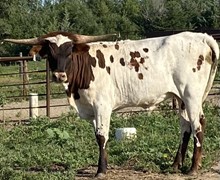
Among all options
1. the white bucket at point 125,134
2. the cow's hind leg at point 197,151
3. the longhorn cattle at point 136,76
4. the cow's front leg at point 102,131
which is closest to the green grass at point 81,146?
the white bucket at point 125,134

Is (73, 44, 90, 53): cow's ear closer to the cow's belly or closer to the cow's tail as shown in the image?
the cow's belly

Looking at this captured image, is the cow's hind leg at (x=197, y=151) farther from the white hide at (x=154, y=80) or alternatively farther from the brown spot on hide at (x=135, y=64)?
the brown spot on hide at (x=135, y=64)

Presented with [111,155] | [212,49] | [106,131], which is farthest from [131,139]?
[212,49]

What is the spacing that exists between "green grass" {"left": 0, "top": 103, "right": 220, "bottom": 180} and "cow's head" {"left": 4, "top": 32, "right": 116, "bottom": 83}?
1.28 metres

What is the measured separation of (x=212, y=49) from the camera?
7395 mm

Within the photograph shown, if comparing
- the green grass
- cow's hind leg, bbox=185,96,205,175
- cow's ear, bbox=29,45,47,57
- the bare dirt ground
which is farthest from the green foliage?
cow's hind leg, bbox=185,96,205,175

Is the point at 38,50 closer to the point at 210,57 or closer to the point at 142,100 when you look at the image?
the point at 142,100

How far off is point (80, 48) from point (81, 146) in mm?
2021

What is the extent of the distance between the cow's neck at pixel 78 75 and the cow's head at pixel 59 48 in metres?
0.15

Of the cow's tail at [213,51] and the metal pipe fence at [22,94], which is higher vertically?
the cow's tail at [213,51]

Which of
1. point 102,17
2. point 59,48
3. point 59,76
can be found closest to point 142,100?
point 59,76

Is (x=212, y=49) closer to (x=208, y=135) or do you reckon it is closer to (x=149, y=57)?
(x=149, y=57)

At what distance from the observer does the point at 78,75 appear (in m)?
7.24

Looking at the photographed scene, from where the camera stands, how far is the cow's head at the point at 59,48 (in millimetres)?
6926
